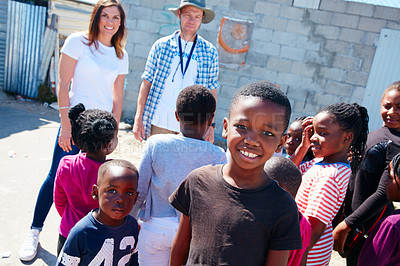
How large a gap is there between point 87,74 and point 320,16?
5.06 meters

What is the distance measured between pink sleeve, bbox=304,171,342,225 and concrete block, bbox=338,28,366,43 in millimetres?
5214

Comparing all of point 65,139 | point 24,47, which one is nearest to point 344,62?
point 65,139

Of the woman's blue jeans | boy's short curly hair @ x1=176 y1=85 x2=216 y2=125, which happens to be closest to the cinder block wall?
the woman's blue jeans

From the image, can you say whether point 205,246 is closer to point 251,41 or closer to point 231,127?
point 231,127

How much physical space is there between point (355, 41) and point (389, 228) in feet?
17.9

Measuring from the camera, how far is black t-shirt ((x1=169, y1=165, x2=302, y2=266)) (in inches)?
46.1

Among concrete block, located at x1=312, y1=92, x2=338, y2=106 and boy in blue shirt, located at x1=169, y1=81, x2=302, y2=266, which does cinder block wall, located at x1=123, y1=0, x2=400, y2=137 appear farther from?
boy in blue shirt, located at x1=169, y1=81, x2=302, y2=266

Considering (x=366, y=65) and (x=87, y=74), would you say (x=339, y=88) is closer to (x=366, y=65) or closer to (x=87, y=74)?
(x=366, y=65)

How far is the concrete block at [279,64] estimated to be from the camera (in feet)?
20.5

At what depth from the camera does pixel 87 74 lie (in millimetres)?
2543

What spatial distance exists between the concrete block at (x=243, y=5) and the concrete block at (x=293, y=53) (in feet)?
3.32

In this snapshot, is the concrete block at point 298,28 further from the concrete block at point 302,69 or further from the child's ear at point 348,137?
the child's ear at point 348,137

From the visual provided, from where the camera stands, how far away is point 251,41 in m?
6.25

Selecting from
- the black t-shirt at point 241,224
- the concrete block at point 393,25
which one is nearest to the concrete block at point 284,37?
the concrete block at point 393,25
